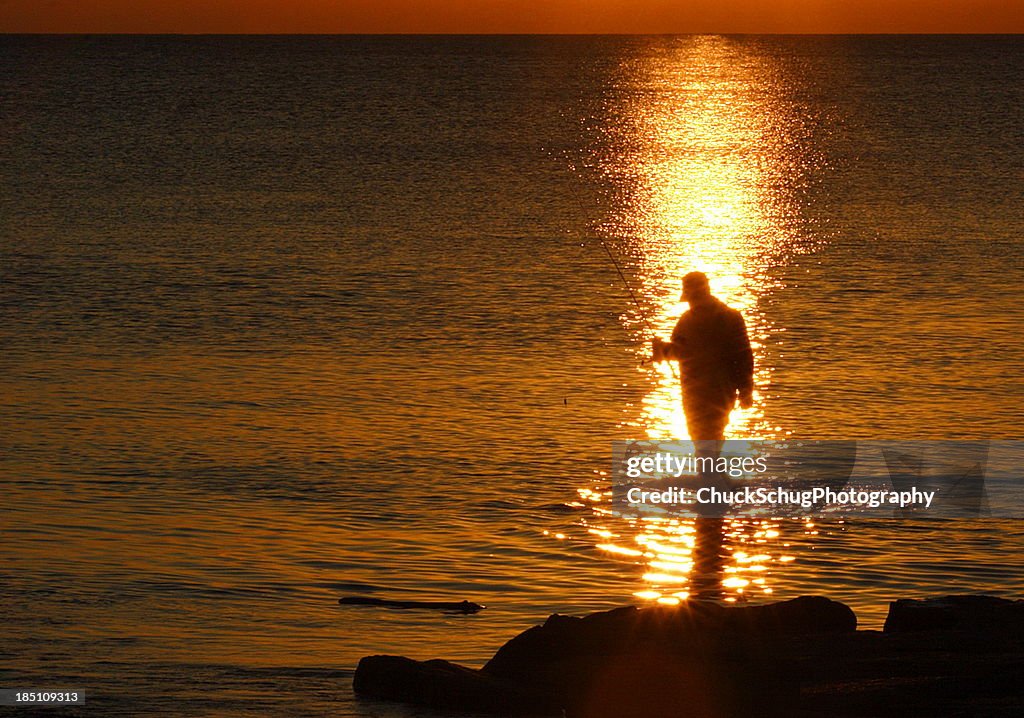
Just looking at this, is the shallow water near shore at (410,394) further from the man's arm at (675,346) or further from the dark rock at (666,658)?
the man's arm at (675,346)

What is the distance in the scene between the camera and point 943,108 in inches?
3501

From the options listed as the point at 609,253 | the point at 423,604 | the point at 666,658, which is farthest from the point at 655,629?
the point at 609,253

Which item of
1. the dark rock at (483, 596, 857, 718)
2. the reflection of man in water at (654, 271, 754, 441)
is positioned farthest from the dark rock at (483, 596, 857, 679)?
the reflection of man in water at (654, 271, 754, 441)

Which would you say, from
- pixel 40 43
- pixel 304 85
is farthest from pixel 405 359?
pixel 40 43

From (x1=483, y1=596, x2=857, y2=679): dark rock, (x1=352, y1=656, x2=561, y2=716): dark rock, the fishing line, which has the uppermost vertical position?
the fishing line

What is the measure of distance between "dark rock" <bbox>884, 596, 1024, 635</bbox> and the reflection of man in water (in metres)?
2.78

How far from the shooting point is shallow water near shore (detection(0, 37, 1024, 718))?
29.9 ft

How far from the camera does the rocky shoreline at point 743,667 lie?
670 centimetres

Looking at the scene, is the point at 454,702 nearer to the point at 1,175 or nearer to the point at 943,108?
the point at 1,175

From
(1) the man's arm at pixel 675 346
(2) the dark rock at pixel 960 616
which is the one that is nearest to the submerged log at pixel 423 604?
(1) the man's arm at pixel 675 346

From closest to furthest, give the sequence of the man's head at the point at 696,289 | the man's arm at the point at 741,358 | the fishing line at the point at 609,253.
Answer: the man's arm at the point at 741,358 < the man's head at the point at 696,289 < the fishing line at the point at 609,253

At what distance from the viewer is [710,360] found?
33.4 ft

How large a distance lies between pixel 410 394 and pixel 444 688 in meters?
8.71

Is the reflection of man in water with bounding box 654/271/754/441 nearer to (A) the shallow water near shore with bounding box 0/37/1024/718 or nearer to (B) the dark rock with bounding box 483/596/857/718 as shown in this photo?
(A) the shallow water near shore with bounding box 0/37/1024/718
